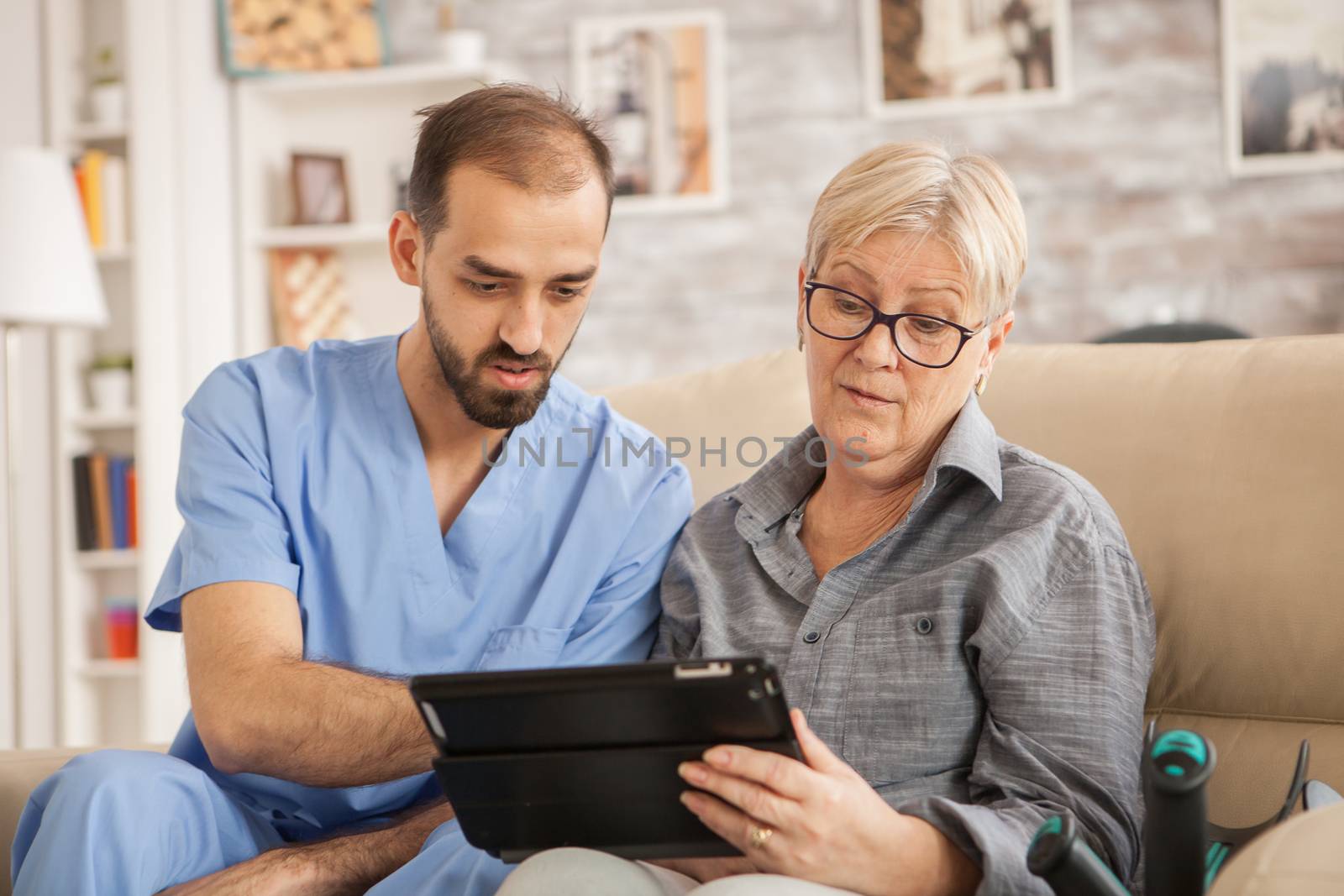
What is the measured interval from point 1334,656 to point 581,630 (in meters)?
0.82

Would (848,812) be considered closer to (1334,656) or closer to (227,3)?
(1334,656)

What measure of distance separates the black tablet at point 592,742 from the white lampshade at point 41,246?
2232 millimetres

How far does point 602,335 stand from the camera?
356 cm

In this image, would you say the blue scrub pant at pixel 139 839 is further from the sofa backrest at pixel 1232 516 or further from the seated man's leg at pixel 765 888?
the sofa backrest at pixel 1232 516

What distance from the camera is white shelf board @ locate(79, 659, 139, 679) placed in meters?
3.44

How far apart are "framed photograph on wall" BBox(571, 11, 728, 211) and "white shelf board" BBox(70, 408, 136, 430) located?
1423 mm

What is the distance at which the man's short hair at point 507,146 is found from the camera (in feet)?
4.81

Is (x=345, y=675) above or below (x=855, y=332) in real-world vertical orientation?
below

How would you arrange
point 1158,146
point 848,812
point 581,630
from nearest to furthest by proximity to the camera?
1. point 848,812
2. point 581,630
3. point 1158,146

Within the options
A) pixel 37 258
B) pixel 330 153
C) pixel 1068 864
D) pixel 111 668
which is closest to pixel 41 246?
pixel 37 258

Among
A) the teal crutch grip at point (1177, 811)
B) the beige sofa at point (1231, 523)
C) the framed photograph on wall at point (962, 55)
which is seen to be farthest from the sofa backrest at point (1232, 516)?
the framed photograph on wall at point (962, 55)

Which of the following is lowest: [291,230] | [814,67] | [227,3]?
[291,230]

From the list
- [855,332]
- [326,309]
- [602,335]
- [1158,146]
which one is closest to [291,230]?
[326,309]

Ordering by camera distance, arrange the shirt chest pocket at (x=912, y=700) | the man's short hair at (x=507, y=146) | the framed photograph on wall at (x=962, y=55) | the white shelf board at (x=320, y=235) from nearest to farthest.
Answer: the shirt chest pocket at (x=912, y=700)
the man's short hair at (x=507, y=146)
the framed photograph on wall at (x=962, y=55)
the white shelf board at (x=320, y=235)
